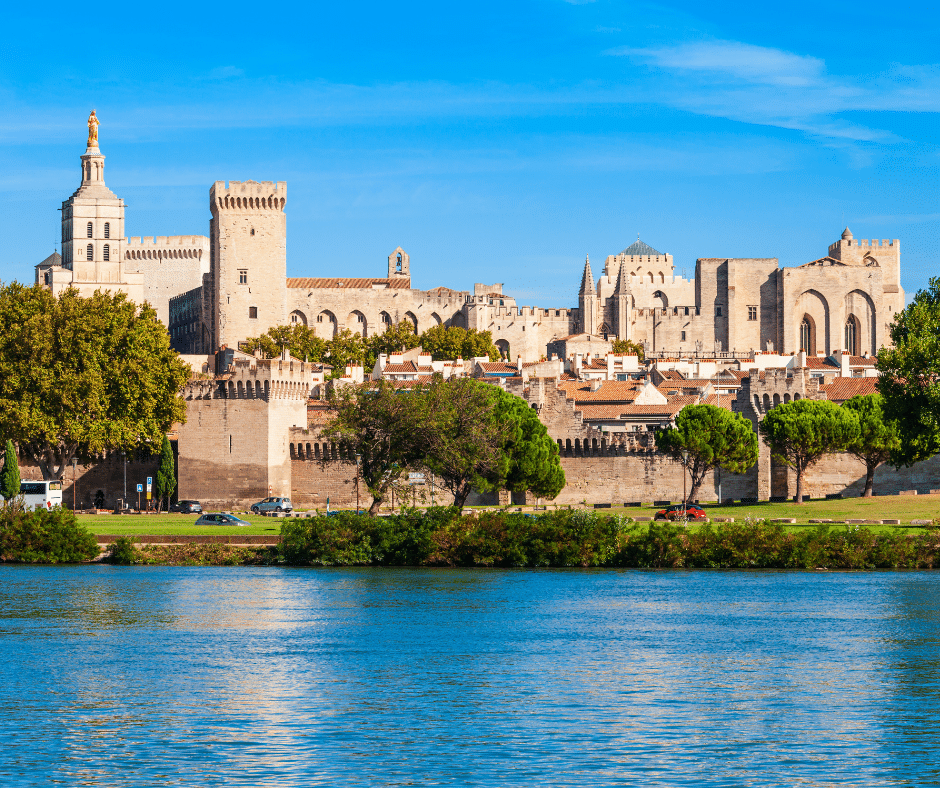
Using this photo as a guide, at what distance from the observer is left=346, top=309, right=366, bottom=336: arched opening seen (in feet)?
385

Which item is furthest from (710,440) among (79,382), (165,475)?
(79,382)

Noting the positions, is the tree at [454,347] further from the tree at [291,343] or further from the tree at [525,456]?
the tree at [525,456]

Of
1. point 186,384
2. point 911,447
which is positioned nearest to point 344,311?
point 186,384

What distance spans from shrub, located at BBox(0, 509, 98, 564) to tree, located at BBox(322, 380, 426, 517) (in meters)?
9.79

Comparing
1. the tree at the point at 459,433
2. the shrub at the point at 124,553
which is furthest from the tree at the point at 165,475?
the shrub at the point at 124,553

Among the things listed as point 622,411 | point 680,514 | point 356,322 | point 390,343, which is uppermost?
point 356,322

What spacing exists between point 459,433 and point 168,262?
89245mm

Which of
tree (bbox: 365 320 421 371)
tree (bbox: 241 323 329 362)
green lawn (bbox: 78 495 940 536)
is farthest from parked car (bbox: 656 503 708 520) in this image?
tree (bbox: 365 320 421 371)

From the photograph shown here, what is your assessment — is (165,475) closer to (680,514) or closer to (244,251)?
(680,514)

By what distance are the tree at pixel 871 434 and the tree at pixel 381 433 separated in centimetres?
1974

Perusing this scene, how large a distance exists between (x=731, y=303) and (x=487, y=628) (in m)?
96.4

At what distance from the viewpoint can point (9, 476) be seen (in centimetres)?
5403

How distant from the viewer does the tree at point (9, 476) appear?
5359cm

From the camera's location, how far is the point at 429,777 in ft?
62.7
